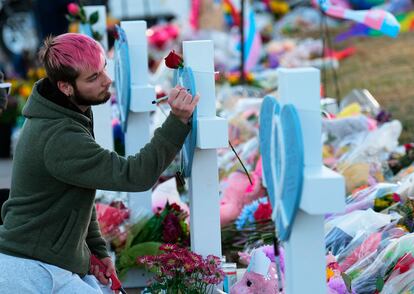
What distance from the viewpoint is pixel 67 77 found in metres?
3.08

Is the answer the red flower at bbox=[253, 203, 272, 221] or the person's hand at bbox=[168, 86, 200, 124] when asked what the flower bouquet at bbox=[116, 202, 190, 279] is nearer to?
the red flower at bbox=[253, 203, 272, 221]

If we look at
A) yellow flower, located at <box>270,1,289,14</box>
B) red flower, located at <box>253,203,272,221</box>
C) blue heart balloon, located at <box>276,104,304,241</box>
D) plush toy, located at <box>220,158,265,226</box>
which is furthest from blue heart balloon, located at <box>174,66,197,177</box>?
yellow flower, located at <box>270,1,289,14</box>

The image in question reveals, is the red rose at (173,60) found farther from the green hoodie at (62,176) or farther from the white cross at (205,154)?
the green hoodie at (62,176)

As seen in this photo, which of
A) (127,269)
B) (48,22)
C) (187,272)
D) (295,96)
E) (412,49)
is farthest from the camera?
(412,49)

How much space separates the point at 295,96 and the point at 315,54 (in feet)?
36.0

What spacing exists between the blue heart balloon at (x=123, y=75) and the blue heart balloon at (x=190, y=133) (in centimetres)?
70

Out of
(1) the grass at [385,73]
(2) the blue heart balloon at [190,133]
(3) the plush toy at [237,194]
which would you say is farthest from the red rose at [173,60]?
(1) the grass at [385,73]

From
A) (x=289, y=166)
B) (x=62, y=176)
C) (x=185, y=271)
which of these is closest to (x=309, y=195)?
(x=289, y=166)

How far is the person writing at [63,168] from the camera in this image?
3.00 metres

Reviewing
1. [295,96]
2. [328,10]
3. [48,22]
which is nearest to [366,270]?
[295,96]

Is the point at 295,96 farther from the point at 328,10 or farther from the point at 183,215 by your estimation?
the point at 328,10

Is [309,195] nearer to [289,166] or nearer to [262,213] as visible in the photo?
[289,166]

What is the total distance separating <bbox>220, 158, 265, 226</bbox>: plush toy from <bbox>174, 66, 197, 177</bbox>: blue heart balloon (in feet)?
4.94

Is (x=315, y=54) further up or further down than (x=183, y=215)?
further down
